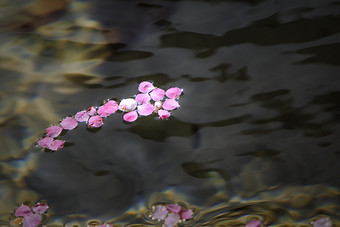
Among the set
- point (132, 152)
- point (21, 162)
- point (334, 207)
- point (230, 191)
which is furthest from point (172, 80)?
point (334, 207)

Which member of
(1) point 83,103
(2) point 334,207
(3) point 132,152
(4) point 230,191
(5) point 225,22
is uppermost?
(5) point 225,22

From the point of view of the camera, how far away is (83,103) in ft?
4.90

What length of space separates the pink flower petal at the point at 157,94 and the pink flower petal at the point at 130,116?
0.34 feet

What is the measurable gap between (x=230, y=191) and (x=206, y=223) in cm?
15

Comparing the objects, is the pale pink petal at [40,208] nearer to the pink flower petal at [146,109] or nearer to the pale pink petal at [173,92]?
the pink flower petal at [146,109]

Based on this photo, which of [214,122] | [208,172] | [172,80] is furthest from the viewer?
[172,80]

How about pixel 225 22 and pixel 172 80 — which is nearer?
pixel 172 80

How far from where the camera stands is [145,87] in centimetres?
151

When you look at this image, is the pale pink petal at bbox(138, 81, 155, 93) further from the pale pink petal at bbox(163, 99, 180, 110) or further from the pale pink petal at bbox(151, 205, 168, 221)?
the pale pink petal at bbox(151, 205, 168, 221)

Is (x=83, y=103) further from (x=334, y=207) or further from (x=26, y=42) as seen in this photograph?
(x=334, y=207)

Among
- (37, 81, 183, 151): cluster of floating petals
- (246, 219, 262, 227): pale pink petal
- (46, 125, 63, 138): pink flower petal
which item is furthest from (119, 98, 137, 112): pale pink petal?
(246, 219, 262, 227): pale pink petal

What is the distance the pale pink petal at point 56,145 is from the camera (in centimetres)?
137

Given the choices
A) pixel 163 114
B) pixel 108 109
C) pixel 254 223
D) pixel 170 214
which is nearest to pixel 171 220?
pixel 170 214

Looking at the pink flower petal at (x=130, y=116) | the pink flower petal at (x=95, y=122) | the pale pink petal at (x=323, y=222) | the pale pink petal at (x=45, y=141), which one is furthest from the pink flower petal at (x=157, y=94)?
the pale pink petal at (x=323, y=222)
